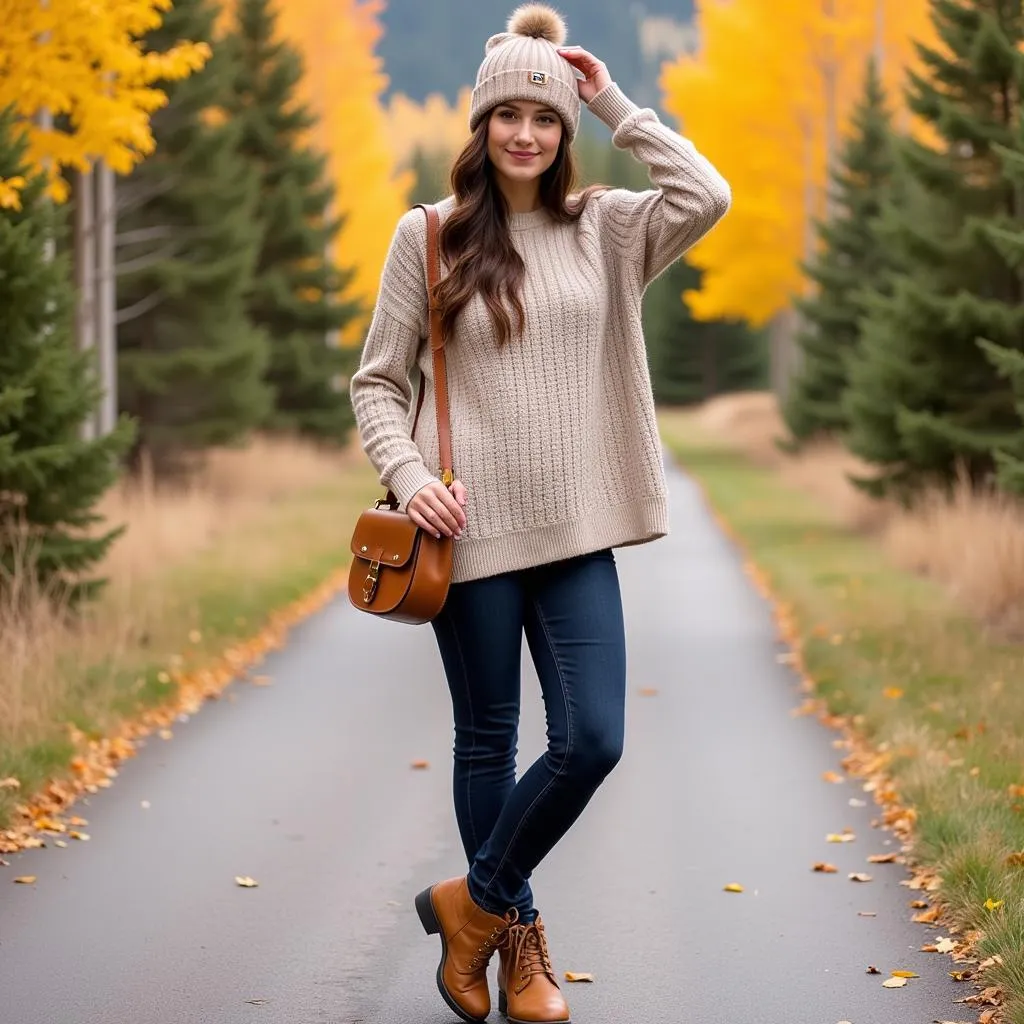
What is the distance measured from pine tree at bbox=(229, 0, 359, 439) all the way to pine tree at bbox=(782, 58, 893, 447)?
726cm

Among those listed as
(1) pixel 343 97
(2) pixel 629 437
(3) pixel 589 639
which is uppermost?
(1) pixel 343 97

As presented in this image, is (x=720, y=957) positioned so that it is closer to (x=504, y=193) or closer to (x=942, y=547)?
(x=504, y=193)

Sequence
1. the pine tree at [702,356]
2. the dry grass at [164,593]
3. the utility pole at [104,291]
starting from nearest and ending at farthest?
the dry grass at [164,593], the utility pole at [104,291], the pine tree at [702,356]

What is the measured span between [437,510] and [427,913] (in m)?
1.05

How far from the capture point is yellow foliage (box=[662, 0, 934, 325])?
102 ft

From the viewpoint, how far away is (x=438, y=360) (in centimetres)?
423

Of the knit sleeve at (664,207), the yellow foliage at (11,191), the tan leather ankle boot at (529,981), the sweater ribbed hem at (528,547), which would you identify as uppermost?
the yellow foliage at (11,191)

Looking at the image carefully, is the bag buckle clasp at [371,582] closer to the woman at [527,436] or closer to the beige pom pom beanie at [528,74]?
the woman at [527,436]

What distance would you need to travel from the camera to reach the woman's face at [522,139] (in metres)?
4.20

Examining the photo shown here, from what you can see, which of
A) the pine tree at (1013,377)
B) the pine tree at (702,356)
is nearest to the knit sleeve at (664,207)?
the pine tree at (1013,377)

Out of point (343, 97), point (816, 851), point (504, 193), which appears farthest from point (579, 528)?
point (343, 97)

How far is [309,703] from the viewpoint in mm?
9180

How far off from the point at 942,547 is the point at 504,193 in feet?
33.4

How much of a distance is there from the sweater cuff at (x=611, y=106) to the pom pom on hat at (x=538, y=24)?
16 cm
